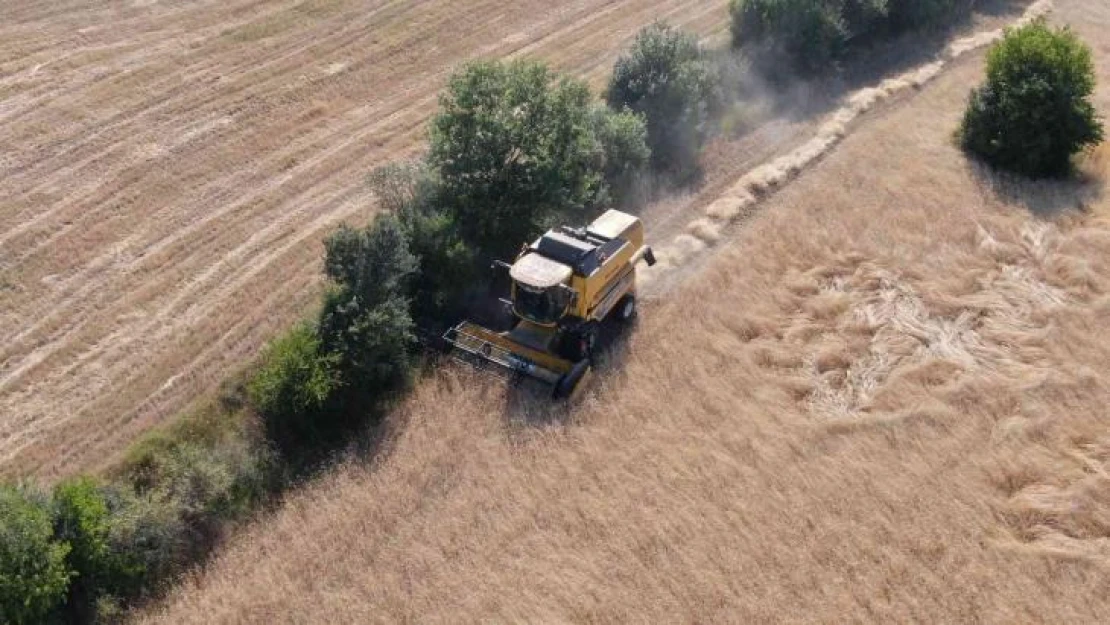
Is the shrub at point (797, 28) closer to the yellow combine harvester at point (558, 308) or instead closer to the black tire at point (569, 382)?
the yellow combine harvester at point (558, 308)

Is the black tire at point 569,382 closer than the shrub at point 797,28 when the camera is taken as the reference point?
Yes

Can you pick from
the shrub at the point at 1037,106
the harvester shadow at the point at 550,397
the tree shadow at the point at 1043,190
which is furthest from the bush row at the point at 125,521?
the shrub at the point at 1037,106

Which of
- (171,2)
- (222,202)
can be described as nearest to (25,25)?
(171,2)

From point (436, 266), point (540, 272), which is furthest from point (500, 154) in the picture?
point (540, 272)

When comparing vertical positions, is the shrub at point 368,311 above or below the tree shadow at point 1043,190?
above

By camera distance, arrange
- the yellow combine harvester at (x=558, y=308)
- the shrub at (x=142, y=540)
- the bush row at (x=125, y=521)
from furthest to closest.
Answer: the yellow combine harvester at (x=558, y=308)
the shrub at (x=142, y=540)
the bush row at (x=125, y=521)

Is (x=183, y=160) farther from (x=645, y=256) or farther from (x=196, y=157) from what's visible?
(x=645, y=256)

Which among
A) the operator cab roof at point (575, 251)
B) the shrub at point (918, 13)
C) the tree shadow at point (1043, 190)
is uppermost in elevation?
the operator cab roof at point (575, 251)
